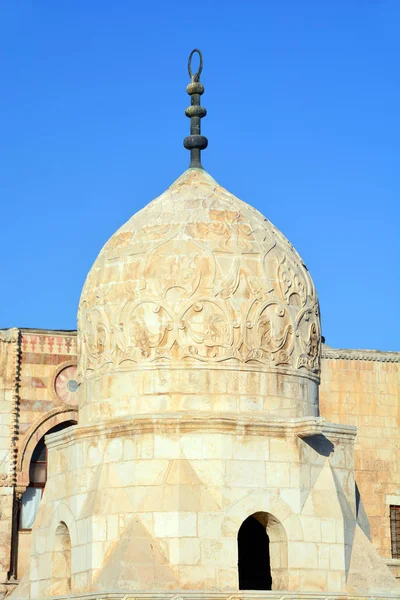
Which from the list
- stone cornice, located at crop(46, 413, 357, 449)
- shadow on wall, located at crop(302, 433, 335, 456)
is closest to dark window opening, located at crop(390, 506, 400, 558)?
shadow on wall, located at crop(302, 433, 335, 456)

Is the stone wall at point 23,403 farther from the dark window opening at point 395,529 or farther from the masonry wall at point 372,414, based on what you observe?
the dark window opening at point 395,529

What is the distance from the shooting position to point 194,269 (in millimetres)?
21859

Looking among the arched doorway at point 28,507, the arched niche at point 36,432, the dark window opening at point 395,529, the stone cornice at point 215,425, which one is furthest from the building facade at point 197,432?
the dark window opening at point 395,529

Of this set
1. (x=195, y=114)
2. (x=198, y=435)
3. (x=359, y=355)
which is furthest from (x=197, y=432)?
(x=359, y=355)

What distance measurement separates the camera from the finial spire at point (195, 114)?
929 inches

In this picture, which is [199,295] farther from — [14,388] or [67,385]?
[67,385]

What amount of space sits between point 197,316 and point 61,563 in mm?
4371

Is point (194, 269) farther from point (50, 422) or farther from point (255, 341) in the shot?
point (50, 422)

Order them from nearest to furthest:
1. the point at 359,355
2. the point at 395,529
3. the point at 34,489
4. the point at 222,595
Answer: the point at 222,595, the point at 34,489, the point at 395,529, the point at 359,355

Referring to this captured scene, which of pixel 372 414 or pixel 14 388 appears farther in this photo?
pixel 372 414

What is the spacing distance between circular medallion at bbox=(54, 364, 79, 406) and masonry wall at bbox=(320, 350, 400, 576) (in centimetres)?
544

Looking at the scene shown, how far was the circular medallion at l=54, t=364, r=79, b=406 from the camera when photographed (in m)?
31.5

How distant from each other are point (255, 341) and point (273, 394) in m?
0.84

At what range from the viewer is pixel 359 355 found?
108ft
